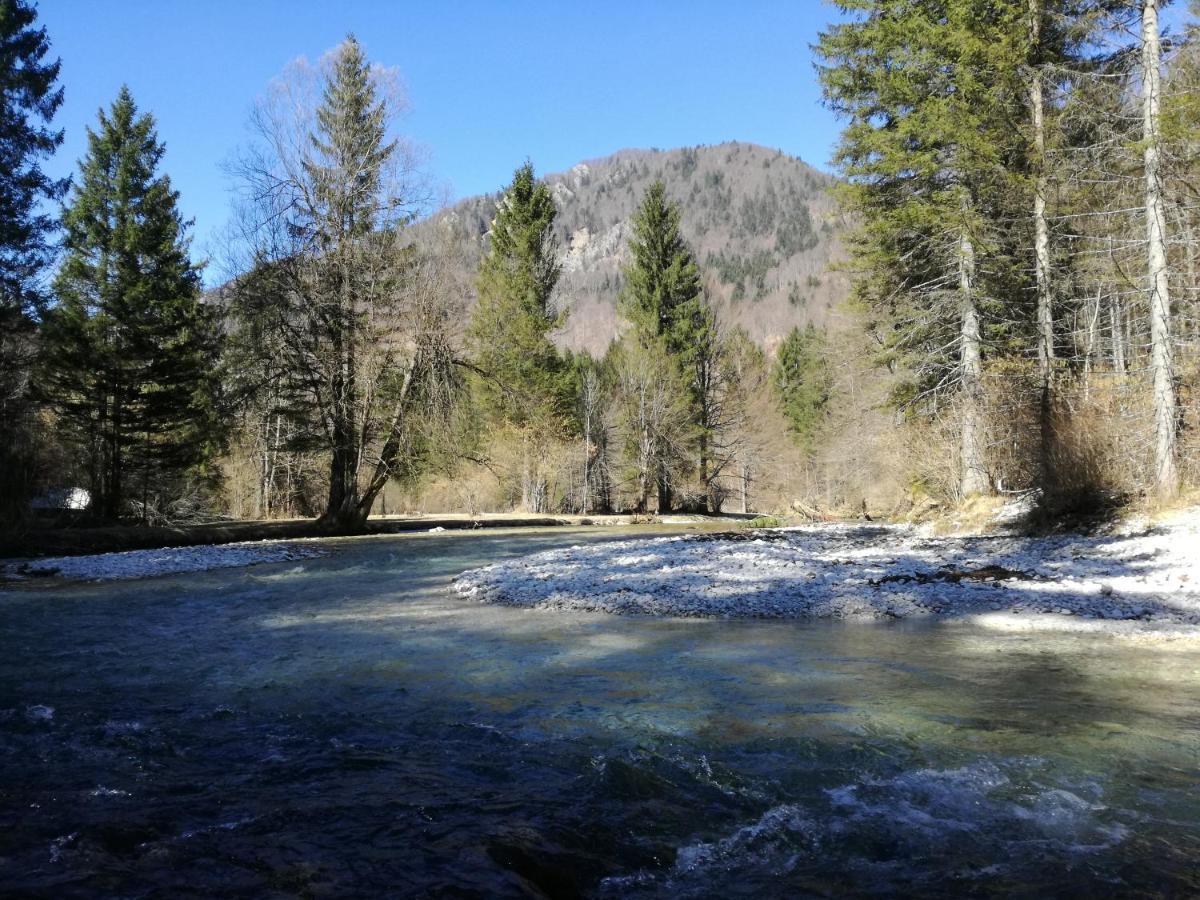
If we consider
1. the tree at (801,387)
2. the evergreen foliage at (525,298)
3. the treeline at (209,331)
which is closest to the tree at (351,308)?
the treeline at (209,331)

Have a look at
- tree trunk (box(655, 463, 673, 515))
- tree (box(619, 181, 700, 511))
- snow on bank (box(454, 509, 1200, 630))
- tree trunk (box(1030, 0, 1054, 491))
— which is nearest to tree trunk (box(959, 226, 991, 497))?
tree trunk (box(1030, 0, 1054, 491))

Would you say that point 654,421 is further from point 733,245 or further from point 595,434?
point 733,245

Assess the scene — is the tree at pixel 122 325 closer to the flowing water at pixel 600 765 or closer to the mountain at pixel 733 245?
the mountain at pixel 733 245

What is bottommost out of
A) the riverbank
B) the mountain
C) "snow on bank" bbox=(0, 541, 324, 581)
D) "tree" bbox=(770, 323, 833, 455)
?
"snow on bank" bbox=(0, 541, 324, 581)

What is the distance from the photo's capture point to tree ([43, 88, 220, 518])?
19.4 meters

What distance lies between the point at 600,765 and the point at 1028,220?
17.5 metres

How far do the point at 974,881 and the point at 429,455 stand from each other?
66.2 feet

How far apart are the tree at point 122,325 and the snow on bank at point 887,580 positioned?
42.4 ft

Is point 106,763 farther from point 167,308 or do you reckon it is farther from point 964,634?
point 167,308

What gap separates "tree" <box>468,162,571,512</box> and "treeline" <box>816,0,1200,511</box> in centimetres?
1578

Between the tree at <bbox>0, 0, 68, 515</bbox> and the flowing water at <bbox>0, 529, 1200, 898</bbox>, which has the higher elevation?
the tree at <bbox>0, 0, 68, 515</bbox>

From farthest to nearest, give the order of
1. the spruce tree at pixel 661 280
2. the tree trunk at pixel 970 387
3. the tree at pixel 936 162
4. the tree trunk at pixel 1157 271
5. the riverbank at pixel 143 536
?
the spruce tree at pixel 661 280 → the tree at pixel 936 162 → the tree trunk at pixel 970 387 → the riverbank at pixel 143 536 → the tree trunk at pixel 1157 271

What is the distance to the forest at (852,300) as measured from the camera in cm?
1376

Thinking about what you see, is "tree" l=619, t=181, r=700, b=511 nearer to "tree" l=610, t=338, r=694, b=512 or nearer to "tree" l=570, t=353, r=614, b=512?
"tree" l=610, t=338, r=694, b=512
